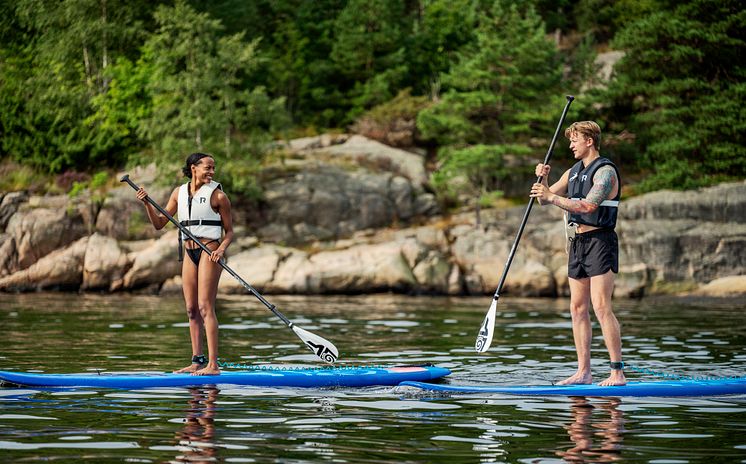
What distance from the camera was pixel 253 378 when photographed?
9367mm

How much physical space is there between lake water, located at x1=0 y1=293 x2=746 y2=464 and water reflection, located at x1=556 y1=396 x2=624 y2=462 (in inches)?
0.5

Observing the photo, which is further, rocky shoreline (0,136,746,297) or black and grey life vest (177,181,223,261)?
rocky shoreline (0,136,746,297)

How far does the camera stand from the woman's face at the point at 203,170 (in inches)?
380

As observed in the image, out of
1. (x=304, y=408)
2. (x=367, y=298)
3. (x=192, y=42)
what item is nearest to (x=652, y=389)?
(x=304, y=408)

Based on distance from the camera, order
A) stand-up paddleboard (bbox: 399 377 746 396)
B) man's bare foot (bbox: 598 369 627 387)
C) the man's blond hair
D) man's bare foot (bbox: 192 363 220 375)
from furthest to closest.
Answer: man's bare foot (bbox: 192 363 220 375)
the man's blond hair
man's bare foot (bbox: 598 369 627 387)
stand-up paddleboard (bbox: 399 377 746 396)

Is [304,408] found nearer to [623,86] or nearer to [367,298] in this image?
[367,298]

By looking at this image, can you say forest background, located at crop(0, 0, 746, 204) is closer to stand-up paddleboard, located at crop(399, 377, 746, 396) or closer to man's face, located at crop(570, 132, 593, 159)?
man's face, located at crop(570, 132, 593, 159)

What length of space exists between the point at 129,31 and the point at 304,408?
2976 centimetres

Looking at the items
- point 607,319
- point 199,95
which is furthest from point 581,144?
point 199,95

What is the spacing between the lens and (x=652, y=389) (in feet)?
28.6

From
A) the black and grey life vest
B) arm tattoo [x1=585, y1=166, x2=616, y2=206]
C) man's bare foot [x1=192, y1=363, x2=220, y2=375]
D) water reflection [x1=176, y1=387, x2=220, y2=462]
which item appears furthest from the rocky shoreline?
water reflection [x1=176, y1=387, x2=220, y2=462]

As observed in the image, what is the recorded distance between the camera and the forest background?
32.4 meters

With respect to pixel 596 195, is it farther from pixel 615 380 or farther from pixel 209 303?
pixel 209 303

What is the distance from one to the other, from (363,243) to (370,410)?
22.4 meters
